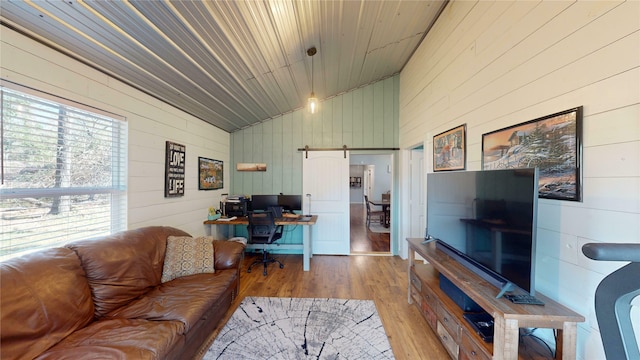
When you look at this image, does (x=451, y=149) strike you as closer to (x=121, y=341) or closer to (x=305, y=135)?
(x=305, y=135)

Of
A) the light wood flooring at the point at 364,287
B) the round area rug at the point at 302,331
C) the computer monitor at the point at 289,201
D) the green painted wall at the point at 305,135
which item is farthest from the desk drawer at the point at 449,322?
the green painted wall at the point at 305,135

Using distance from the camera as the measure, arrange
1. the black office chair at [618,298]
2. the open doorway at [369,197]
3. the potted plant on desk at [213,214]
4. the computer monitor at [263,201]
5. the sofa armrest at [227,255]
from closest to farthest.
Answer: the black office chair at [618,298], the sofa armrest at [227,255], the potted plant on desk at [213,214], the computer monitor at [263,201], the open doorway at [369,197]

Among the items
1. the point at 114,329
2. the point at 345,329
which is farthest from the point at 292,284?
the point at 114,329

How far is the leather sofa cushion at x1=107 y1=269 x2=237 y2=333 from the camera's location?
167 centimetres

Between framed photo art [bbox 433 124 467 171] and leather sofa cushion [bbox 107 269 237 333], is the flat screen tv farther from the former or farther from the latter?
leather sofa cushion [bbox 107 269 237 333]

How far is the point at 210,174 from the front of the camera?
3.83m

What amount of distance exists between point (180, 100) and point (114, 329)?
2512 mm

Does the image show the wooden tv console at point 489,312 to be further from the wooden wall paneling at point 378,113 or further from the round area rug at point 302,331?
the wooden wall paneling at point 378,113

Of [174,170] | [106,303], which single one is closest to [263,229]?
[174,170]

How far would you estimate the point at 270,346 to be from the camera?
6.33 ft

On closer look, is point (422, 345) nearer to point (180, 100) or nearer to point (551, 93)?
point (551, 93)

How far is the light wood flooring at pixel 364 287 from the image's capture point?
6.58ft

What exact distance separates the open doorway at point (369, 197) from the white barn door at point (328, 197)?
0.52 meters

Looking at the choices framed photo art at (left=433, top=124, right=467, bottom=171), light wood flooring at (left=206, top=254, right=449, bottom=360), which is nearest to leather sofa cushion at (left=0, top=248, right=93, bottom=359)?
light wood flooring at (left=206, top=254, right=449, bottom=360)
